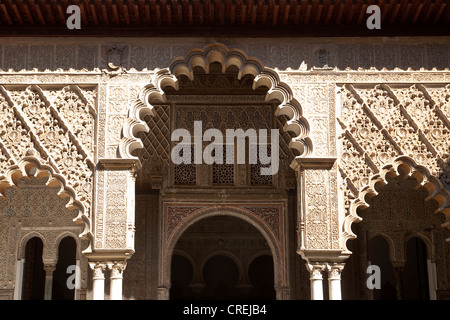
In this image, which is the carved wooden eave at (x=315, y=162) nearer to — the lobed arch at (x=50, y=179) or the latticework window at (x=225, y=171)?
the lobed arch at (x=50, y=179)

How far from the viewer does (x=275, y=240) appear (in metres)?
8.84

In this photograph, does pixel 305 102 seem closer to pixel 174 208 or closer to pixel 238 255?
pixel 174 208

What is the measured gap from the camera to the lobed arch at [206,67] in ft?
22.9

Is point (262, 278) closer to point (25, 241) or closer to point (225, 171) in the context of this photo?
point (225, 171)

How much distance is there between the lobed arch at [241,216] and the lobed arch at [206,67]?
1998 mm

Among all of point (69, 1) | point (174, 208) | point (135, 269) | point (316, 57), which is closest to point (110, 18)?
point (69, 1)

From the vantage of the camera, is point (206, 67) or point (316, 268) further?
point (206, 67)

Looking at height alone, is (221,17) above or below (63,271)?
above

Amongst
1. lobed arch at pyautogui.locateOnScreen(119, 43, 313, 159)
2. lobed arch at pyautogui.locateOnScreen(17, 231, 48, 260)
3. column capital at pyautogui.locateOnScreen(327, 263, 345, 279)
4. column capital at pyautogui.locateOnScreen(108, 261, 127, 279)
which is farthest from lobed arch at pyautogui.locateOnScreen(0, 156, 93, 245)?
column capital at pyautogui.locateOnScreen(327, 263, 345, 279)

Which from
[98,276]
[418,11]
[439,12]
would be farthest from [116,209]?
[439,12]

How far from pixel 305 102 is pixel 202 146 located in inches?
Result: 96.9

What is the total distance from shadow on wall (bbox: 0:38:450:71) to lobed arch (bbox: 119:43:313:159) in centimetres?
8

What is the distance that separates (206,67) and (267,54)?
0.67 metres

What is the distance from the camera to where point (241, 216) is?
8.94m
